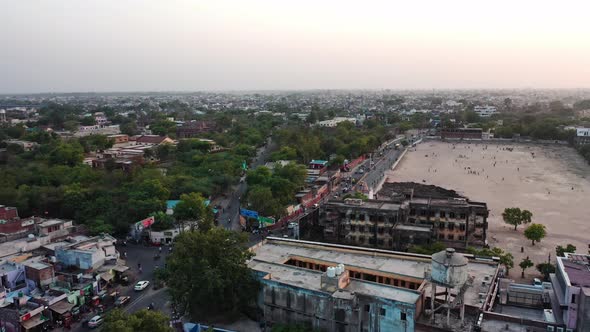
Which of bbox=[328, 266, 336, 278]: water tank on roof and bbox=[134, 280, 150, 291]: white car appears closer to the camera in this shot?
bbox=[328, 266, 336, 278]: water tank on roof

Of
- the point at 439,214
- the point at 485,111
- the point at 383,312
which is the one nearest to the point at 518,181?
the point at 439,214

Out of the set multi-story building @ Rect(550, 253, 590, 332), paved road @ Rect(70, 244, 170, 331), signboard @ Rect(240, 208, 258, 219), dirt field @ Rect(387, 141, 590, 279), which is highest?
multi-story building @ Rect(550, 253, 590, 332)

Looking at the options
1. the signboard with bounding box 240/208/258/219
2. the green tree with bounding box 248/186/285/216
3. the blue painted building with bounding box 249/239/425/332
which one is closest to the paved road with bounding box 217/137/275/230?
the signboard with bounding box 240/208/258/219

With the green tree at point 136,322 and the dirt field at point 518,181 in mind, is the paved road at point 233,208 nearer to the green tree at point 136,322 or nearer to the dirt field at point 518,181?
the dirt field at point 518,181

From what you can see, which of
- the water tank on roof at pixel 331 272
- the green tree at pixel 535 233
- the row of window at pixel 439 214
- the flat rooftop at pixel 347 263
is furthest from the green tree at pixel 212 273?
the green tree at pixel 535 233

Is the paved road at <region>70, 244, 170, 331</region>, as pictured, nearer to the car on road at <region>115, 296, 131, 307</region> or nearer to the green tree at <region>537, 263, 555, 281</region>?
the car on road at <region>115, 296, 131, 307</region>

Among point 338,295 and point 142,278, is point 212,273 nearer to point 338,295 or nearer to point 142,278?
point 338,295

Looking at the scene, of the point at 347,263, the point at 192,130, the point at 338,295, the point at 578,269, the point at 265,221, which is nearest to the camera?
the point at 338,295

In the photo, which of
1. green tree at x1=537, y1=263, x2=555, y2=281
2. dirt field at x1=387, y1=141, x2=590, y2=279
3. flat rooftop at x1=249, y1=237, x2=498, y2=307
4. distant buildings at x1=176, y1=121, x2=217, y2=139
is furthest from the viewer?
distant buildings at x1=176, y1=121, x2=217, y2=139
